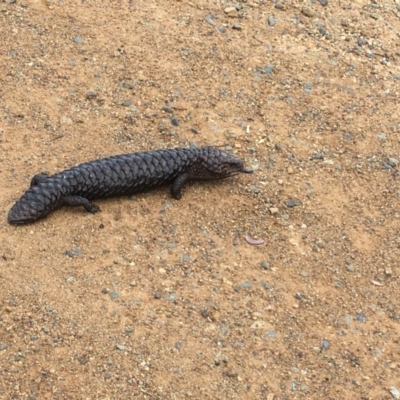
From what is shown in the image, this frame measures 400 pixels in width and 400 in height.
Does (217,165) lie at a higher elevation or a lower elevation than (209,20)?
lower

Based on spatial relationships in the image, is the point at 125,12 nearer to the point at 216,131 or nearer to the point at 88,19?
the point at 88,19

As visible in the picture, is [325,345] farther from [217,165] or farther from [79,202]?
[79,202]

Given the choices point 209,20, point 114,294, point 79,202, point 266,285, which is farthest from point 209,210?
point 209,20

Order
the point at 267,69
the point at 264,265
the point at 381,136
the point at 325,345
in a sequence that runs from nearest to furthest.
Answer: the point at 325,345, the point at 264,265, the point at 381,136, the point at 267,69

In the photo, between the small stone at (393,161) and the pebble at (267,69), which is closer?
the small stone at (393,161)

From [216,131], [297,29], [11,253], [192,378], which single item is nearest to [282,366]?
[192,378]

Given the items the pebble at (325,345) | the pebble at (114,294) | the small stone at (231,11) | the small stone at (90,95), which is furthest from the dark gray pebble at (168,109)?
the pebble at (325,345)

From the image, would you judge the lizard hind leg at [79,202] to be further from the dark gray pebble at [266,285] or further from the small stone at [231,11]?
the small stone at [231,11]
